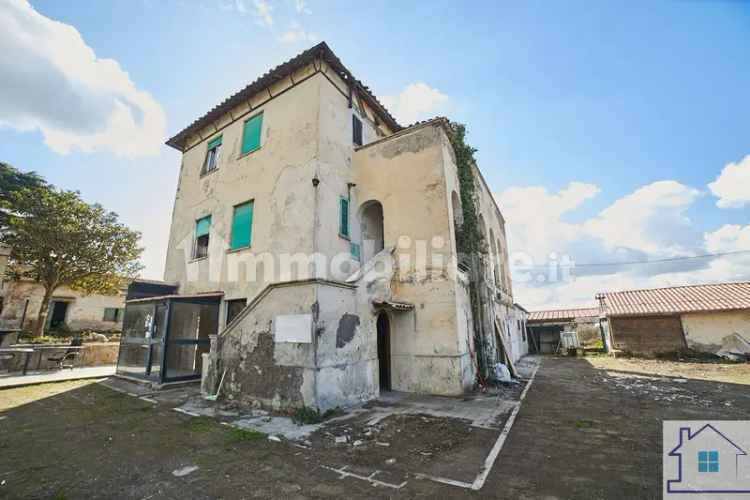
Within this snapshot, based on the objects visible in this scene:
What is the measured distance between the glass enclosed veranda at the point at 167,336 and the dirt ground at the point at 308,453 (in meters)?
1.87

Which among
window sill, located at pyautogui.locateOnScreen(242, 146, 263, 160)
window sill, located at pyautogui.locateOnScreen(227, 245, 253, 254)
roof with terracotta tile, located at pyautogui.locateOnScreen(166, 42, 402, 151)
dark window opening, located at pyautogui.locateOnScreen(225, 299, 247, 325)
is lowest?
dark window opening, located at pyautogui.locateOnScreen(225, 299, 247, 325)

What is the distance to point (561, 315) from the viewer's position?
2600cm

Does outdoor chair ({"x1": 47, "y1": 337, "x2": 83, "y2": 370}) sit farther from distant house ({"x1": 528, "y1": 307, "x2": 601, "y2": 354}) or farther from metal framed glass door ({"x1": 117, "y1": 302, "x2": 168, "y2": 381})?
distant house ({"x1": 528, "y1": 307, "x2": 601, "y2": 354})

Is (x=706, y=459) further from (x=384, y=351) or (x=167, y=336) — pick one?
(x=167, y=336)

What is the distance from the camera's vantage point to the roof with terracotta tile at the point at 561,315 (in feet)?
81.1

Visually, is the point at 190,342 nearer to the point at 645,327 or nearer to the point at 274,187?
the point at 274,187

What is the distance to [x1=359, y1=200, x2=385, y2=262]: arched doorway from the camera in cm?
1032

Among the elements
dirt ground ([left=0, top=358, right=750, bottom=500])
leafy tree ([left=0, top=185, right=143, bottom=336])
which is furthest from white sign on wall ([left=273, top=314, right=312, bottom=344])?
leafy tree ([left=0, top=185, right=143, bottom=336])

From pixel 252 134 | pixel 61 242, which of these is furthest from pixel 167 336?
pixel 61 242

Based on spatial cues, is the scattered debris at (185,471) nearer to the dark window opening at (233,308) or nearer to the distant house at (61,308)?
the dark window opening at (233,308)

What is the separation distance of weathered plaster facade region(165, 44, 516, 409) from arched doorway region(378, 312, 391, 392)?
4cm

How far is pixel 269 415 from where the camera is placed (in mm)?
5809

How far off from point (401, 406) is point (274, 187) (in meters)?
7.45

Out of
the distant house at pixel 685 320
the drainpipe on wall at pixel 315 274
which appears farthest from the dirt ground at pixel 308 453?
the distant house at pixel 685 320
